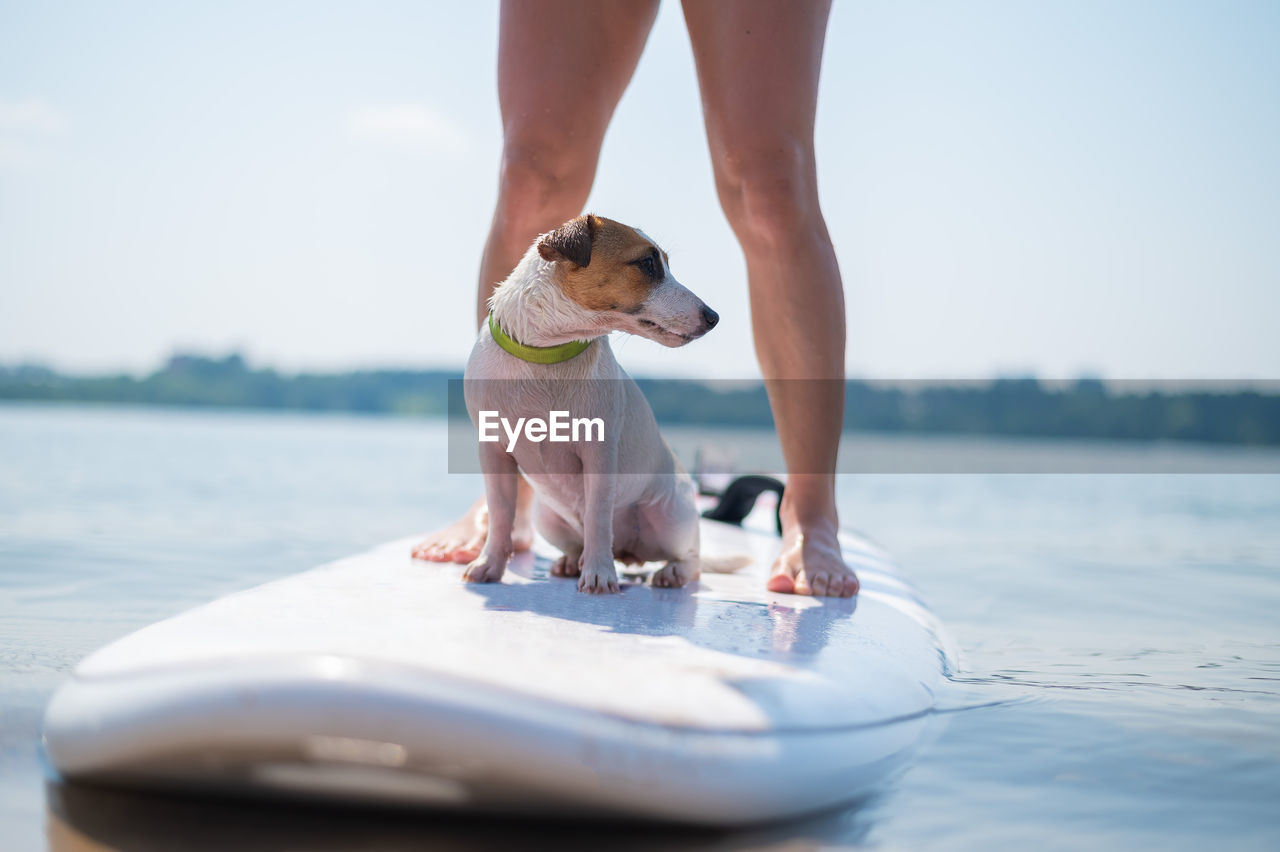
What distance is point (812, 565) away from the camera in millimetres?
2596

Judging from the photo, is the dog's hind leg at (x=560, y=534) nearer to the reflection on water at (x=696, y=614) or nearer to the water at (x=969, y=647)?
the reflection on water at (x=696, y=614)

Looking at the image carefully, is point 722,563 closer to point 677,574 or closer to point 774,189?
point 677,574

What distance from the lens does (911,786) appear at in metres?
1.58

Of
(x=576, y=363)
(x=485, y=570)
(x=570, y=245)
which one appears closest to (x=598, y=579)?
(x=485, y=570)

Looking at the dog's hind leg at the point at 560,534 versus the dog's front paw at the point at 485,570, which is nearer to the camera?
the dog's front paw at the point at 485,570

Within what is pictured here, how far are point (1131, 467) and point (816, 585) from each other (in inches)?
506

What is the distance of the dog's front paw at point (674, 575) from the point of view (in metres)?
2.52

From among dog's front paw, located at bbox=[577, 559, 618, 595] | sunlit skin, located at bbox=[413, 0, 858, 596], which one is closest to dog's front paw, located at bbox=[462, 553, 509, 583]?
dog's front paw, located at bbox=[577, 559, 618, 595]

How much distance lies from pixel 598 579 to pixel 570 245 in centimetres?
75

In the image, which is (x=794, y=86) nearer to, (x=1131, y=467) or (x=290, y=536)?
(x=290, y=536)

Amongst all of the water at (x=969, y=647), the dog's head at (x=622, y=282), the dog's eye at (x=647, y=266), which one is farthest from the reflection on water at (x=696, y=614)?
the dog's eye at (x=647, y=266)

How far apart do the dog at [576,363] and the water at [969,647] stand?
89 centimetres

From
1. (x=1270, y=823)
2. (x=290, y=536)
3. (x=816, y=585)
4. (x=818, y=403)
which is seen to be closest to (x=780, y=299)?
(x=818, y=403)

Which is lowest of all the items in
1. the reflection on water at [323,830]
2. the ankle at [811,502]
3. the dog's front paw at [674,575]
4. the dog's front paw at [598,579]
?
the reflection on water at [323,830]
